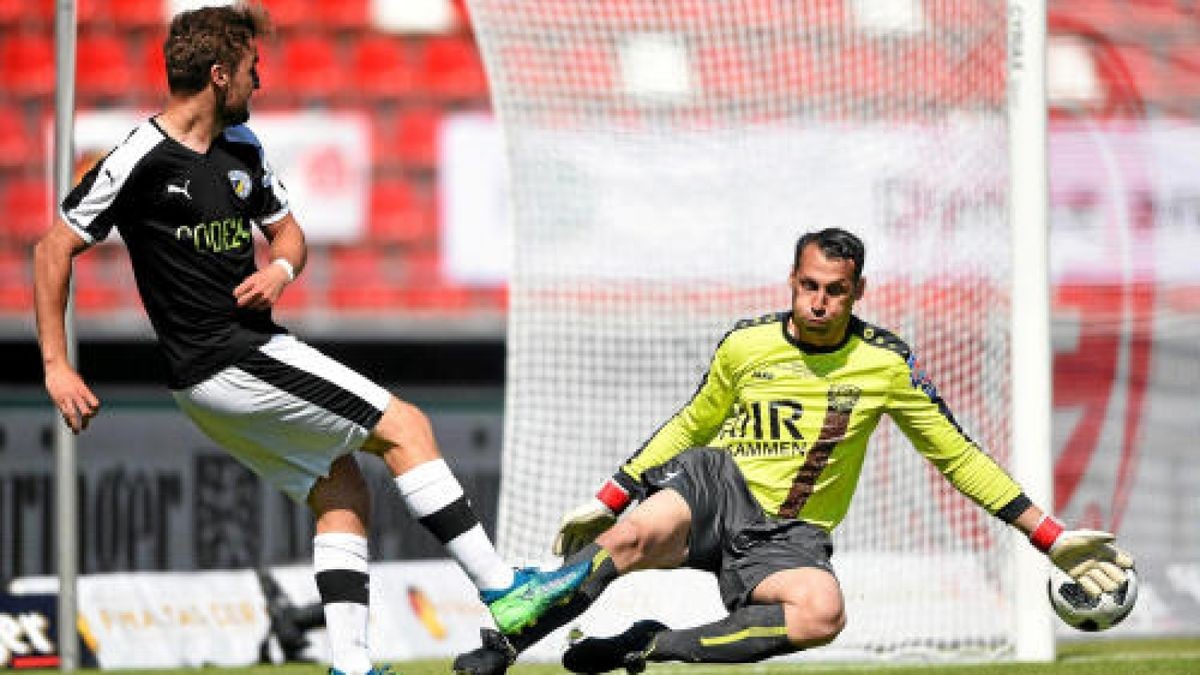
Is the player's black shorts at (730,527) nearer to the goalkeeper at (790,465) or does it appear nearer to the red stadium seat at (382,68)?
the goalkeeper at (790,465)

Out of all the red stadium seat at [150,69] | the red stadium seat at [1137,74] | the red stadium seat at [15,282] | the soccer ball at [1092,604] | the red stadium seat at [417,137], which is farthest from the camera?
the red stadium seat at [417,137]

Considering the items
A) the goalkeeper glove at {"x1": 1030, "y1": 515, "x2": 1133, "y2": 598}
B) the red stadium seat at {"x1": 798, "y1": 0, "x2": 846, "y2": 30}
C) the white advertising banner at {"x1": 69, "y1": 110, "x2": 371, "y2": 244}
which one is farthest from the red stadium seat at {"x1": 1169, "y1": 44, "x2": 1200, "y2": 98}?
the goalkeeper glove at {"x1": 1030, "y1": 515, "x2": 1133, "y2": 598}

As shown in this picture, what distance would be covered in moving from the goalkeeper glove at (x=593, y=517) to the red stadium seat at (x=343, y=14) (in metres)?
8.36

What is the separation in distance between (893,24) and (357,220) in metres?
5.37

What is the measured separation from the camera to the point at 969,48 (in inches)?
334

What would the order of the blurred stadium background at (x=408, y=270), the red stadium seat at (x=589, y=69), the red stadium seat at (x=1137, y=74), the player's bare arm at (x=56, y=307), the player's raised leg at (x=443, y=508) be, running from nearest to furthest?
the player's bare arm at (x=56, y=307) → the player's raised leg at (x=443, y=508) → the red stadium seat at (x=589, y=69) → the blurred stadium background at (x=408, y=270) → the red stadium seat at (x=1137, y=74)

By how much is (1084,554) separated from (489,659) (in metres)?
1.62

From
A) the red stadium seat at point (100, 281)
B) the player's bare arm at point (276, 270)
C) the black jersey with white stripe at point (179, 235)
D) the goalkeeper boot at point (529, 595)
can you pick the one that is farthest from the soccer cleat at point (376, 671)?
the red stadium seat at point (100, 281)

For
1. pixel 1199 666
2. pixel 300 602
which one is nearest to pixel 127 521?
pixel 300 602

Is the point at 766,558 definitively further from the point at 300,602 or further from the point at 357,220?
the point at 357,220

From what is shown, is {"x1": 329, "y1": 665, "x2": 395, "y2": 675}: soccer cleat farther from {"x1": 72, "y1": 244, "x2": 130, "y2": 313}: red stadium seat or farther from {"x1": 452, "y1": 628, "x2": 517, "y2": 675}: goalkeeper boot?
{"x1": 72, "y1": 244, "x2": 130, "y2": 313}: red stadium seat

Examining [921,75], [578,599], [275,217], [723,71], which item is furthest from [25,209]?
[578,599]

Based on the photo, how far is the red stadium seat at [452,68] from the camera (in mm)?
13414

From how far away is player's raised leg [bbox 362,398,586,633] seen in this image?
5.31m
